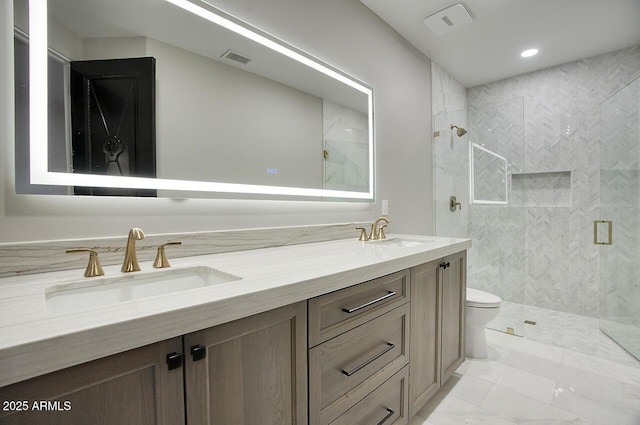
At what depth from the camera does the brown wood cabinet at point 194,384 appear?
0.46m

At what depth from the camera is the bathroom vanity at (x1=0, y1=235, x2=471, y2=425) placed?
46 centimetres

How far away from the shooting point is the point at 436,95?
9.43 ft

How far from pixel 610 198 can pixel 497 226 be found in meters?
0.88

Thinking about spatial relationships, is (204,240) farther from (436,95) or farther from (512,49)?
(512,49)

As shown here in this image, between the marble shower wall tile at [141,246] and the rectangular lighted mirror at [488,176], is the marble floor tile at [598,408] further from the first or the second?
the rectangular lighted mirror at [488,176]

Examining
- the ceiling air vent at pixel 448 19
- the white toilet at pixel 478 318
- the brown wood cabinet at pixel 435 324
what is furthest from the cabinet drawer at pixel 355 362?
the ceiling air vent at pixel 448 19

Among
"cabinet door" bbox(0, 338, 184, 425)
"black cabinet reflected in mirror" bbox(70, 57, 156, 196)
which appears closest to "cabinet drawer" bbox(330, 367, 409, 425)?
"cabinet door" bbox(0, 338, 184, 425)

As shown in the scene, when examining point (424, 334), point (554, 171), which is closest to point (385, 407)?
point (424, 334)

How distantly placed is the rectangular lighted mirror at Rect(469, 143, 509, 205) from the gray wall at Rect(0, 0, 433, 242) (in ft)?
2.12

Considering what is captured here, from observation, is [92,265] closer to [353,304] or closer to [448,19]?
[353,304]

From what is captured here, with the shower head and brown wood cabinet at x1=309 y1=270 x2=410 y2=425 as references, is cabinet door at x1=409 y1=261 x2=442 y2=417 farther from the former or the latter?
the shower head

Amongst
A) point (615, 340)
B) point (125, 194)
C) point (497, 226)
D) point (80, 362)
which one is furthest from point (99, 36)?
point (615, 340)

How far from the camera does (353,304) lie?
1002mm

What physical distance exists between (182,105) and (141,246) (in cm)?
59
